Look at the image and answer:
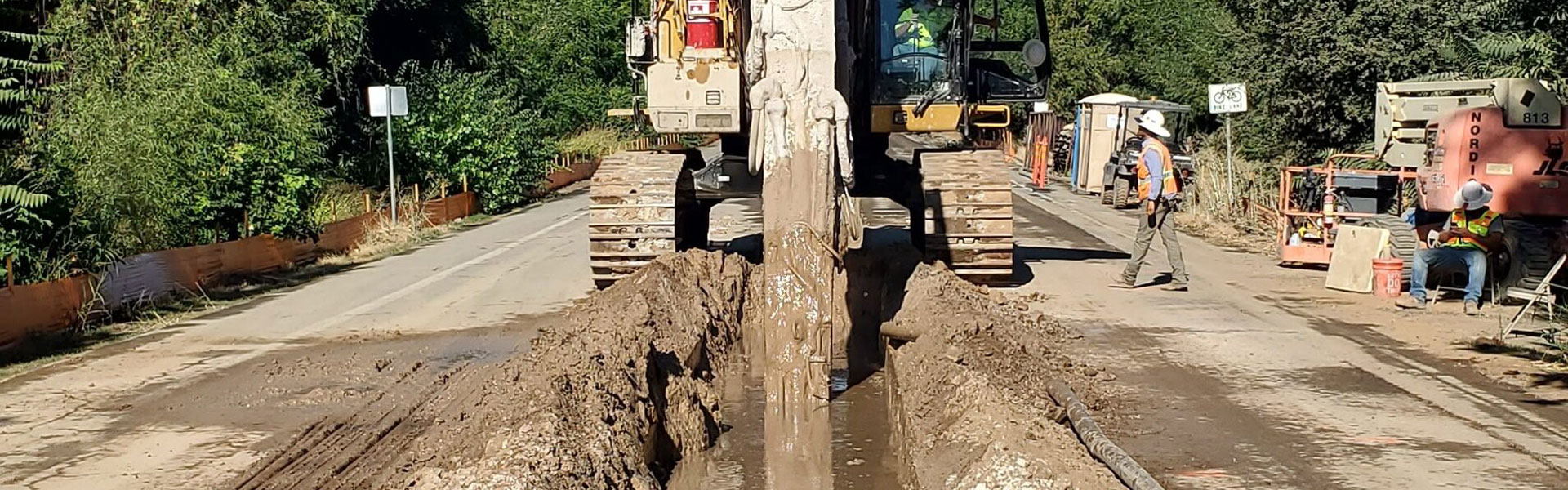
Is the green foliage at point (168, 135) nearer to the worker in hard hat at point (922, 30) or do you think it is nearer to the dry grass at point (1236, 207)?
the worker in hard hat at point (922, 30)

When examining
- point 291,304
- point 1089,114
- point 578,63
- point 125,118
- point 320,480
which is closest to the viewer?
point 320,480

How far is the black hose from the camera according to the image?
7.10 meters

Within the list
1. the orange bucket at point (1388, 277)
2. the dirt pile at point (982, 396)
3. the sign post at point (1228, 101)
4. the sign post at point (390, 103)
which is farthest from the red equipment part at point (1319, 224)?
the sign post at point (390, 103)

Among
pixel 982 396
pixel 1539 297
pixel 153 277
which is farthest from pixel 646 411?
pixel 153 277

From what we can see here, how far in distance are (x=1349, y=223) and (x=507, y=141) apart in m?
20.0

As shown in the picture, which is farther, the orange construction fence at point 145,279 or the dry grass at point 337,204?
the dry grass at point 337,204

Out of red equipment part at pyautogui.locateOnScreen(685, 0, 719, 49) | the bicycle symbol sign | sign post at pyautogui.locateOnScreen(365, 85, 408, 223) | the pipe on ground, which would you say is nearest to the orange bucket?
the pipe on ground

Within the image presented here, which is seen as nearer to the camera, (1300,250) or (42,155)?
(42,155)

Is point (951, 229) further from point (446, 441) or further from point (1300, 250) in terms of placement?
point (446, 441)

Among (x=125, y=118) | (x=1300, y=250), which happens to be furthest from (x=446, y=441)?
(x=1300, y=250)

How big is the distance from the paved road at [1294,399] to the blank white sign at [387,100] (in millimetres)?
13103

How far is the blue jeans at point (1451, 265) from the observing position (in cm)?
1416

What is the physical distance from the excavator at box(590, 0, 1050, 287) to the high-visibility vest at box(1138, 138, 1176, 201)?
1178mm

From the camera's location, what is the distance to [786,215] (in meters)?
9.77
